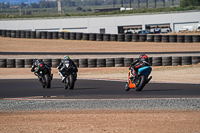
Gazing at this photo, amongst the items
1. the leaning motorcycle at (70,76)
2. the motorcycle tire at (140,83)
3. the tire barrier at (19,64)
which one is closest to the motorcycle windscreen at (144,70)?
the motorcycle tire at (140,83)

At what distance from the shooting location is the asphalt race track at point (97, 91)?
1277 centimetres

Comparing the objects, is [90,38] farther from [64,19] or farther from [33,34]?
[64,19]

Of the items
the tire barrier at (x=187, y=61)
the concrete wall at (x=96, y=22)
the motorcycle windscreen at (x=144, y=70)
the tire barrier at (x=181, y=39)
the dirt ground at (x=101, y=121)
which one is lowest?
the dirt ground at (x=101, y=121)

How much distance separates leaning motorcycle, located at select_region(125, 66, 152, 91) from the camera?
13156 mm

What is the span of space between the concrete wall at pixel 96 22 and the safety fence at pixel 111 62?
42.7 m

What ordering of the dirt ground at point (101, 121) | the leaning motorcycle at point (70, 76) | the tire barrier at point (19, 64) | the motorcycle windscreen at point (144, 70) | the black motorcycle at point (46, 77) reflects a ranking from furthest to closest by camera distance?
the tire barrier at point (19, 64) → the black motorcycle at point (46, 77) → the leaning motorcycle at point (70, 76) → the motorcycle windscreen at point (144, 70) → the dirt ground at point (101, 121)

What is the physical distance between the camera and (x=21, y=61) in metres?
24.9

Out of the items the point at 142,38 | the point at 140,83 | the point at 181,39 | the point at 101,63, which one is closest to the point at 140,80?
the point at 140,83

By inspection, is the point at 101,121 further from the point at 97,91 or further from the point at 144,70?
the point at 97,91

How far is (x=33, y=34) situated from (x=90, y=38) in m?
6.11

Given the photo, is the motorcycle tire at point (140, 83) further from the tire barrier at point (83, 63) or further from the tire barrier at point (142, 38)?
the tire barrier at point (142, 38)

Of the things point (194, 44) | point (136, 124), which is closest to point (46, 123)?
point (136, 124)

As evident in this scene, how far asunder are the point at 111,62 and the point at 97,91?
10177 mm

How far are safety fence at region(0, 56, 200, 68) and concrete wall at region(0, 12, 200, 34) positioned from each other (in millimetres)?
42667
